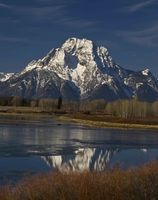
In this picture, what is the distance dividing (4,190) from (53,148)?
26.2 metres

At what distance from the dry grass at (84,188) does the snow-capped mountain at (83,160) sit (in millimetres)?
9166

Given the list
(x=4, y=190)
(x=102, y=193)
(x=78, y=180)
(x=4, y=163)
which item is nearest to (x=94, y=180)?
(x=78, y=180)

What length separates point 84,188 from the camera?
51.8 feet

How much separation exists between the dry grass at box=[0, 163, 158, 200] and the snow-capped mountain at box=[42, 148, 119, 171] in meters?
9.17

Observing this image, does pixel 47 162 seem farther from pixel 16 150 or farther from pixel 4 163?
pixel 16 150

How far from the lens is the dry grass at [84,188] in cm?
1555

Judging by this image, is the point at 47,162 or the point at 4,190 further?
the point at 47,162

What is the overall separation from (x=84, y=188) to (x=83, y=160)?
59.5ft

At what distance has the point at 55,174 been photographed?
18188 millimetres

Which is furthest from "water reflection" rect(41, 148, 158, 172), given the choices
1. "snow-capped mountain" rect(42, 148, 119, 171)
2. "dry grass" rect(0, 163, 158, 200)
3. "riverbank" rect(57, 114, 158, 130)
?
"riverbank" rect(57, 114, 158, 130)

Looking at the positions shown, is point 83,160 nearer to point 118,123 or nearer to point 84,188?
point 84,188

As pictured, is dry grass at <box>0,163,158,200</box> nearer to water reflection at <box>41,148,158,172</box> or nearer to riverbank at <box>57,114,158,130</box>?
water reflection at <box>41,148,158,172</box>

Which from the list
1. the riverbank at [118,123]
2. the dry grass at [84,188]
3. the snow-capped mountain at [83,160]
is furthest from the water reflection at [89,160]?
the riverbank at [118,123]

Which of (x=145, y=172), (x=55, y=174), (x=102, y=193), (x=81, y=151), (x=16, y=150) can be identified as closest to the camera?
(x=102, y=193)
